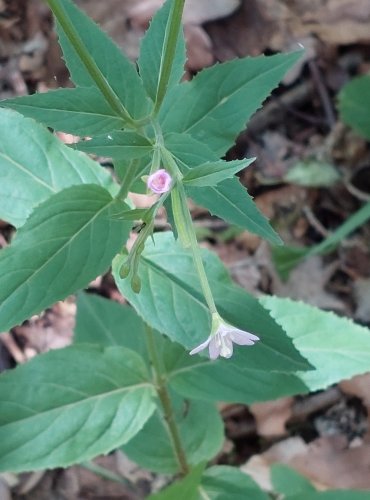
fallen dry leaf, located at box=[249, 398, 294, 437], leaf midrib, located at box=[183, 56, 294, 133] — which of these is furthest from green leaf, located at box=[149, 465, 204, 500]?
fallen dry leaf, located at box=[249, 398, 294, 437]

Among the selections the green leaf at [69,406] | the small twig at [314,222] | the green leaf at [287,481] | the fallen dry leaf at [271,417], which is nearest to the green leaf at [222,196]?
the green leaf at [69,406]

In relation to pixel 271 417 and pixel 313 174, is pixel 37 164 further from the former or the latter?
pixel 313 174

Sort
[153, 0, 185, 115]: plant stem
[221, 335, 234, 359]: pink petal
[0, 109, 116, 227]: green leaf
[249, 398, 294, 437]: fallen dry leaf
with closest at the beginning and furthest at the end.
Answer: [153, 0, 185, 115]: plant stem → [221, 335, 234, 359]: pink petal → [0, 109, 116, 227]: green leaf → [249, 398, 294, 437]: fallen dry leaf

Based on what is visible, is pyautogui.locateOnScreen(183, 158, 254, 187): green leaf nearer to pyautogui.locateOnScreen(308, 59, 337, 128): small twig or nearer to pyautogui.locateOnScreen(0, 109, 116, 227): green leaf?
pyautogui.locateOnScreen(0, 109, 116, 227): green leaf

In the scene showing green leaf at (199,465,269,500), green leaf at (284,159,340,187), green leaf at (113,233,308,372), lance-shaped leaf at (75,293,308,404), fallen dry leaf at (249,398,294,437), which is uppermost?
green leaf at (113,233,308,372)

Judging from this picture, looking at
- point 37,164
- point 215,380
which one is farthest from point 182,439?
point 37,164

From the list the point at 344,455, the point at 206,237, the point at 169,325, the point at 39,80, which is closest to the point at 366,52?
the point at 206,237
